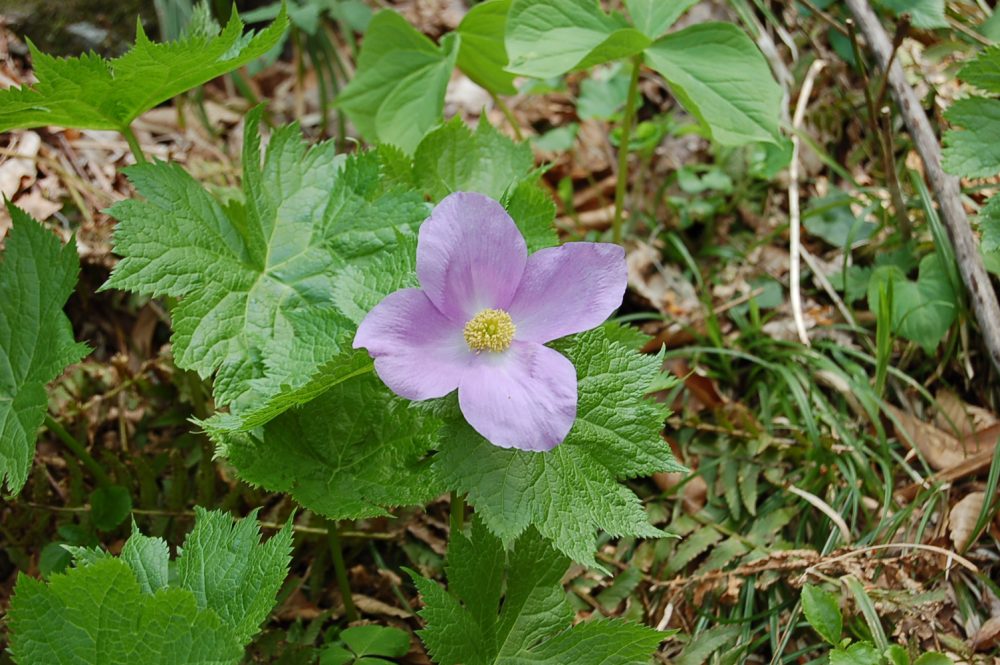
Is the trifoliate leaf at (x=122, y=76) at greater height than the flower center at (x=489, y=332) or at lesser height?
greater

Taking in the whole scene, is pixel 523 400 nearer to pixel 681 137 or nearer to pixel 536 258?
pixel 536 258

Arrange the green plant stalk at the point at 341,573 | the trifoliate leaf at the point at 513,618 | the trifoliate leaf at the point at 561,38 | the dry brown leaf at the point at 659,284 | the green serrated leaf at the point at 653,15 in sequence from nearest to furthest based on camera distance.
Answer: the trifoliate leaf at the point at 513,618
the green plant stalk at the point at 341,573
the trifoliate leaf at the point at 561,38
the green serrated leaf at the point at 653,15
the dry brown leaf at the point at 659,284

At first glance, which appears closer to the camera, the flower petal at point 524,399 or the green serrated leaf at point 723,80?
the flower petal at point 524,399

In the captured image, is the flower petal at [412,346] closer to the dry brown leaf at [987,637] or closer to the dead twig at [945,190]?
the dry brown leaf at [987,637]

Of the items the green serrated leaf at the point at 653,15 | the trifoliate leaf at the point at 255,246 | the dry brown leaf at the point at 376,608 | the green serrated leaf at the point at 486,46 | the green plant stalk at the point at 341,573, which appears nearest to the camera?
the trifoliate leaf at the point at 255,246

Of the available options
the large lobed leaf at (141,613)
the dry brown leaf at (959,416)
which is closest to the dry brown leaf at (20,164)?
the large lobed leaf at (141,613)

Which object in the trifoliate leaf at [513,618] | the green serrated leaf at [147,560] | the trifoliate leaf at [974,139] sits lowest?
the trifoliate leaf at [513,618]

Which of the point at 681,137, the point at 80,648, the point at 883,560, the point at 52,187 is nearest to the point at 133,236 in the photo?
the point at 80,648
